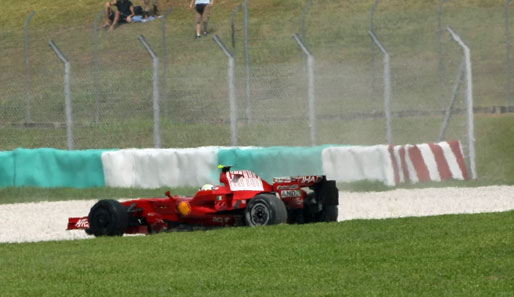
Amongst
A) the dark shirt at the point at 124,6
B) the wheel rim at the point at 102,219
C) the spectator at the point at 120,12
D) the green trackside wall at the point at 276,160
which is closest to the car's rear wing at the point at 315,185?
the wheel rim at the point at 102,219

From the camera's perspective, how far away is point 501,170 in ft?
69.7

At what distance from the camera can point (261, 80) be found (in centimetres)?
2592

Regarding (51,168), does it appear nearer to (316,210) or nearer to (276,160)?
(276,160)

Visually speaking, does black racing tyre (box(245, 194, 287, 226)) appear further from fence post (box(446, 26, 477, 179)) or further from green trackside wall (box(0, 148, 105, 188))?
fence post (box(446, 26, 477, 179))

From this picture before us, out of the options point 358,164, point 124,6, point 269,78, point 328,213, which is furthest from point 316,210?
point 124,6

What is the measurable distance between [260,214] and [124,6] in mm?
17659

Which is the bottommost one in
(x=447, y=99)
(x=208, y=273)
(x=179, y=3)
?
(x=208, y=273)

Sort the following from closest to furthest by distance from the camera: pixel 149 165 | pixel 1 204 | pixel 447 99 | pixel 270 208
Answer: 1. pixel 270 208
2. pixel 1 204
3. pixel 149 165
4. pixel 447 99

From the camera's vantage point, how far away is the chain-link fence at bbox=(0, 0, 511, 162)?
22.5m

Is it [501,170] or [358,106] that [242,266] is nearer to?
[501,170]

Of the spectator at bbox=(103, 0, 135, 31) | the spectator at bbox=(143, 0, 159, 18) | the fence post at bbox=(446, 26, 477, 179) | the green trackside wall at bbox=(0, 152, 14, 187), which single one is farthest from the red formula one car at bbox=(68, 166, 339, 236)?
the spectator at bbox=(143, 0, 159, 18)

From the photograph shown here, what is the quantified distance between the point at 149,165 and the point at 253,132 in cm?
333

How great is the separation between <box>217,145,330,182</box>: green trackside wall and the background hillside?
88.7 inches

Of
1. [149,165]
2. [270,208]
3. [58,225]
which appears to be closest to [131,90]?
[149,165]
